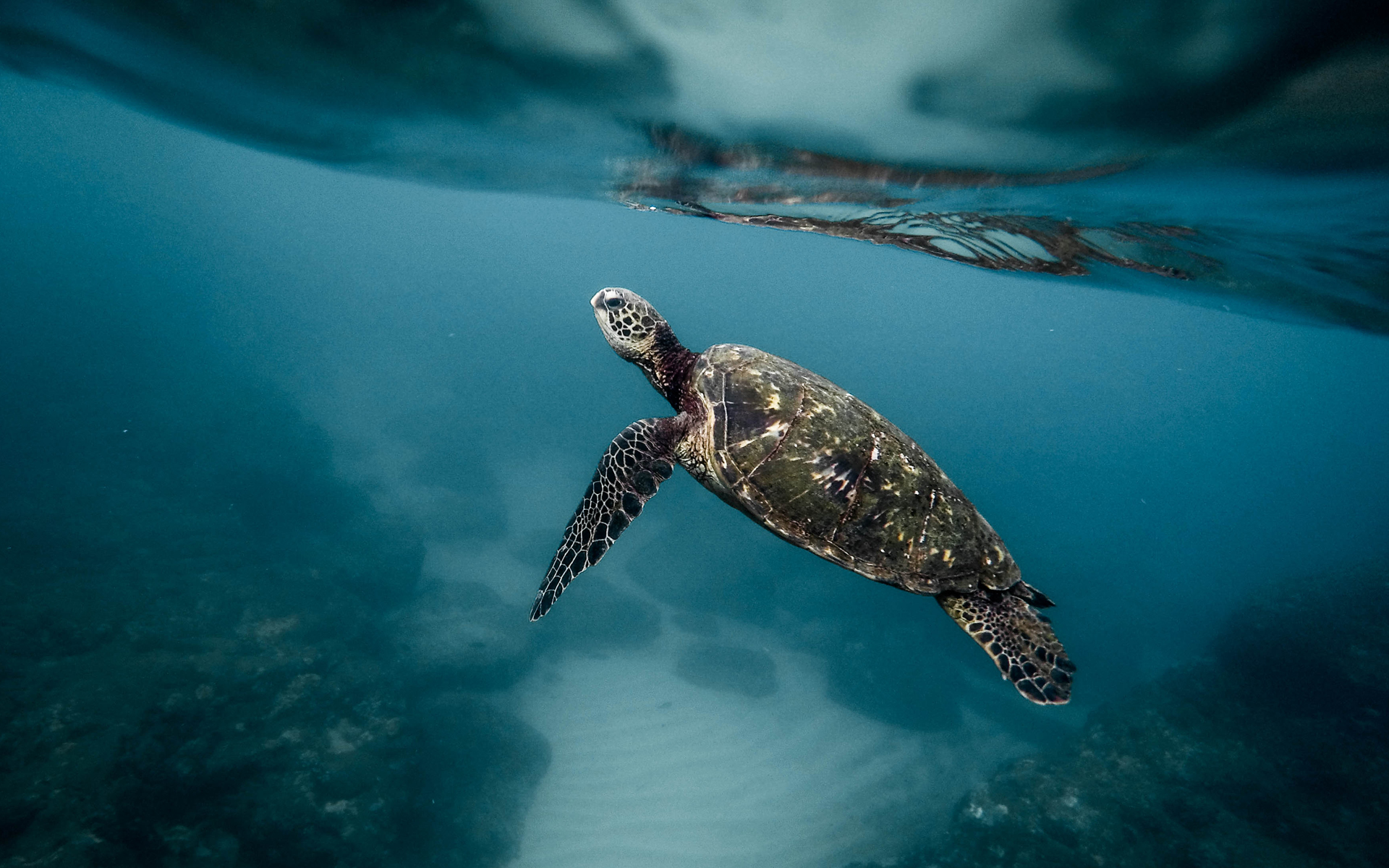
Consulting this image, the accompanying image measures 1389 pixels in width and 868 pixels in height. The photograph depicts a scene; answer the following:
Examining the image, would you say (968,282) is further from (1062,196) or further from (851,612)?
(1062,196)

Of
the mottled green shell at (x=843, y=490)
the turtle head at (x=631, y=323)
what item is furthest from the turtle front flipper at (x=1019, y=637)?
the turtle head at (x=631, y=323)

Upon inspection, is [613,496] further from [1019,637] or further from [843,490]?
[1019,637]

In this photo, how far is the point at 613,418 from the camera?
133 feet

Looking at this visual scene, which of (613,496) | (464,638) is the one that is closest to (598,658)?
(464,638)

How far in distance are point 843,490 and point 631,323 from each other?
2.65 metres

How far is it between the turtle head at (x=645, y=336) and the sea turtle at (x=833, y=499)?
66 cm

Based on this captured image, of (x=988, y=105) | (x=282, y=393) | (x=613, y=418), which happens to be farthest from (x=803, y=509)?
(x=613, y=418)

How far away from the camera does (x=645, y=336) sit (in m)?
5.41

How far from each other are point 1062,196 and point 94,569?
19925 millimetres

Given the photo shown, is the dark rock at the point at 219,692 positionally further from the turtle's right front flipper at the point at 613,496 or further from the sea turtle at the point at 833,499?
the sea turtle at the point at 833,499

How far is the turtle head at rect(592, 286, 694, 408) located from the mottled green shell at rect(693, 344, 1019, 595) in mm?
1052

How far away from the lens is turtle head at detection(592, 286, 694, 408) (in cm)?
532

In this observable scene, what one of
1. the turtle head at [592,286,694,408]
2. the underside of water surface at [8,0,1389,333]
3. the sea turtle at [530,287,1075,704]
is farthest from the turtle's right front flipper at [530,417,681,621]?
the underside of water surface at [8,0,1389,333]

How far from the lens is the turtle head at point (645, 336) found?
17.4 ft
